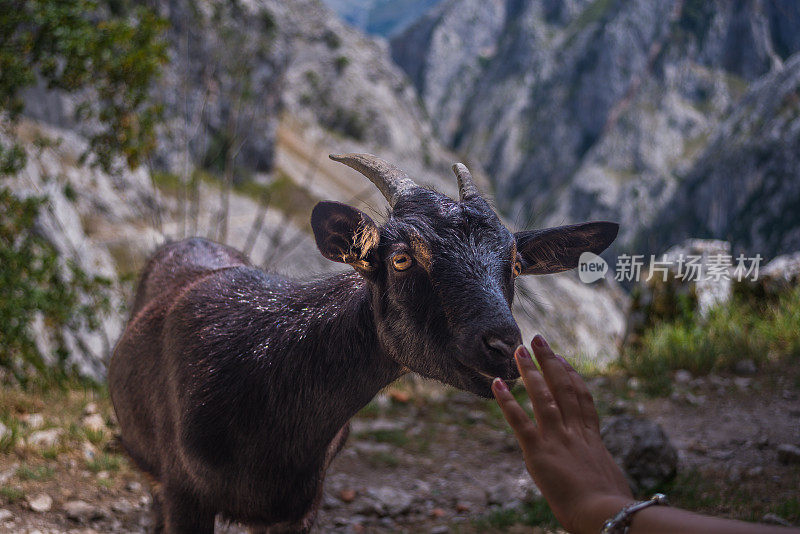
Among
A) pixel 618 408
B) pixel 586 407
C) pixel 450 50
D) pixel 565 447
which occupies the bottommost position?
pixel 565 447

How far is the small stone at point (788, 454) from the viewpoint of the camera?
4.65 meters

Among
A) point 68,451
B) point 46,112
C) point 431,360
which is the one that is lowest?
point 68,451

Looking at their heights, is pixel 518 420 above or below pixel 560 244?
below

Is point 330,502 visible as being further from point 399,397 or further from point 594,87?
point 594,87

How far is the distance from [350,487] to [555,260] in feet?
10.1

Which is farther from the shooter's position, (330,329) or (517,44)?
(517,44)

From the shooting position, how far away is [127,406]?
3.26 m

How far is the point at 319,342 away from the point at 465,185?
92 cm

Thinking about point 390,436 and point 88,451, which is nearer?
point 88,451

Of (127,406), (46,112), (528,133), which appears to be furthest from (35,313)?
(528,133)

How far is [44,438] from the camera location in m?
4.65

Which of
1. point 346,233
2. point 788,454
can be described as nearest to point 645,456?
point 788,454

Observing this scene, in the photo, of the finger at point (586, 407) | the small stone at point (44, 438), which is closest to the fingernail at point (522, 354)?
the finger at point (586, 407)

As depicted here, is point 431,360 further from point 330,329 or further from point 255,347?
point 255,347
